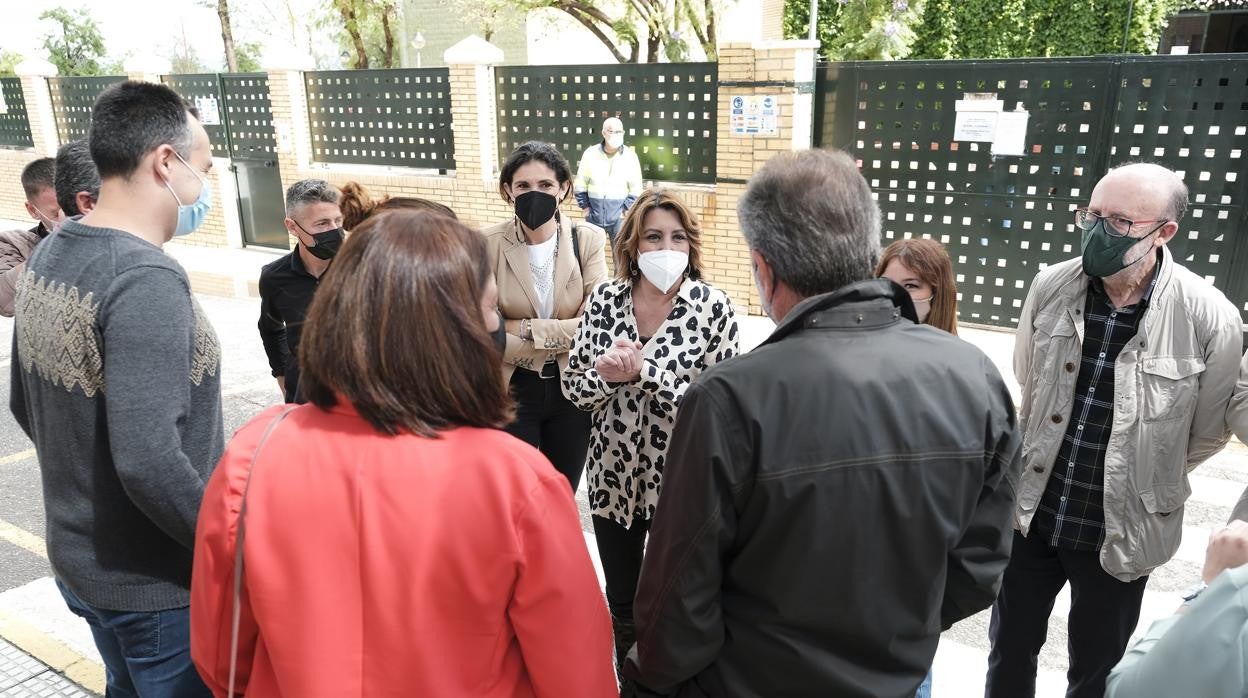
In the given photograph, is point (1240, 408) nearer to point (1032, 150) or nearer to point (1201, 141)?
point (1201, 141)

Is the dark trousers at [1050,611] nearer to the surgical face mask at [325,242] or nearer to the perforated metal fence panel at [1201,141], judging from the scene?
the surgical face mask at [325,242]

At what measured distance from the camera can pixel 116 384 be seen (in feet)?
5.93

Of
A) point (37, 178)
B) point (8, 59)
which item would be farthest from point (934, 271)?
point (8, 59)

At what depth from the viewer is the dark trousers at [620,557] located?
314cm

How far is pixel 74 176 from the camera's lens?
3092 millimetres

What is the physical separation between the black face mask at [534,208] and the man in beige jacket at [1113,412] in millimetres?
1980

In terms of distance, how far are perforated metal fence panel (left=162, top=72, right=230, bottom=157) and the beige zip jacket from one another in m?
13.7

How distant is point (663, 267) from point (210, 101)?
507 inches

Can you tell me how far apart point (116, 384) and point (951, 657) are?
3.23 metres

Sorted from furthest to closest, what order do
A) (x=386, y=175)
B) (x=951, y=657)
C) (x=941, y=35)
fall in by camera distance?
1. (x=941, y=35)
2. (x=386, y=175)
3. (x=951, y=657)

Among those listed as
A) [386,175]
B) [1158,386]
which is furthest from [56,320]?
[386,175]

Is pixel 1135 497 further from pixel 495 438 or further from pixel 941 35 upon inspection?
pixel 941 35

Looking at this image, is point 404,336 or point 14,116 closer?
point 404,336

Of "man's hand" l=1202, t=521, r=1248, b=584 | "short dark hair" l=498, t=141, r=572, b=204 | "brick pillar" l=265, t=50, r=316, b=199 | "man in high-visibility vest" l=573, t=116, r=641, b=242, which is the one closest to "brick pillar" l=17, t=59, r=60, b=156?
"brick pillar" l=265, t=50, r=316, b=199
